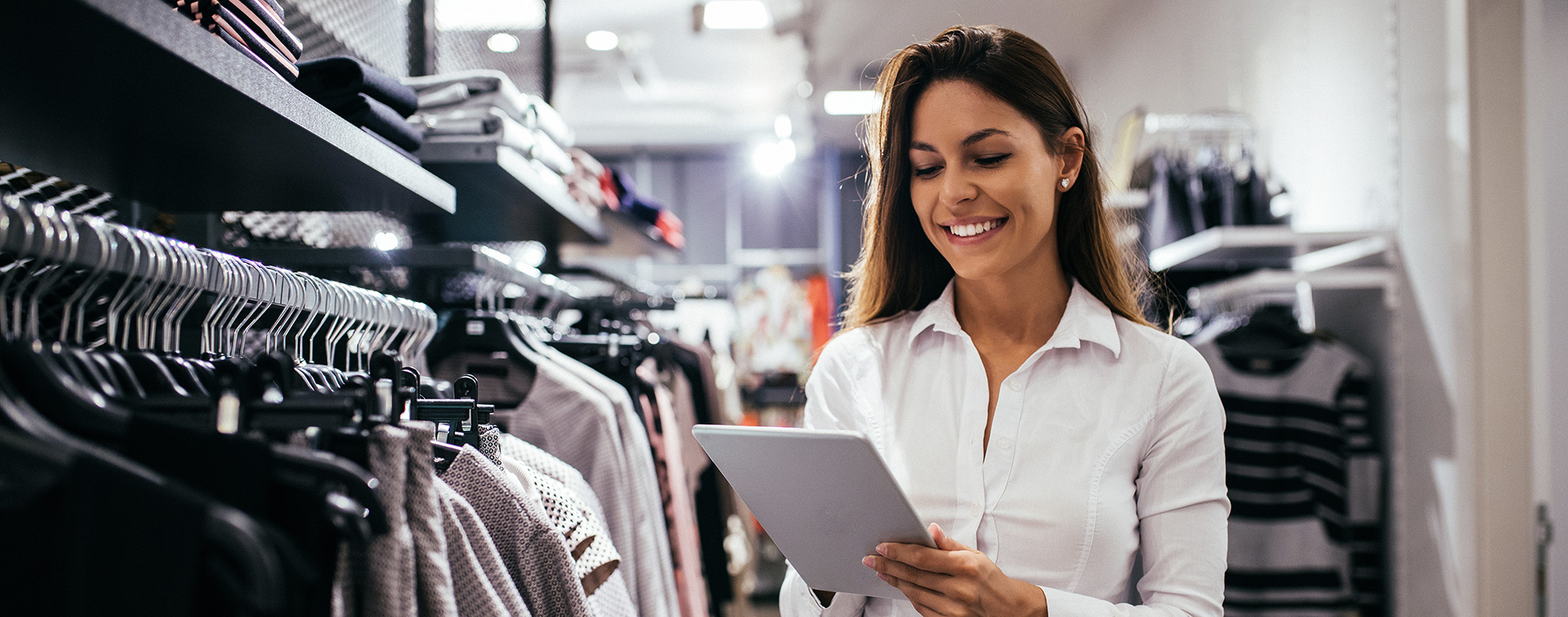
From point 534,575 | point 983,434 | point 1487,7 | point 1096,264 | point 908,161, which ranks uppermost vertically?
point 1487,7

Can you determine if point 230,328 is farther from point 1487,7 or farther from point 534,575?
point 1487,7

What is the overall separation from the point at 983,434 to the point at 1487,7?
62.3 inches

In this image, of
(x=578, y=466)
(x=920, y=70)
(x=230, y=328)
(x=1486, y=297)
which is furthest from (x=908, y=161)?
(x=1486, y=297)

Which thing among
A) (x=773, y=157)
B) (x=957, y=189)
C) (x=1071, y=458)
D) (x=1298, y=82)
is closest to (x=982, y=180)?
(x=957, y=189)

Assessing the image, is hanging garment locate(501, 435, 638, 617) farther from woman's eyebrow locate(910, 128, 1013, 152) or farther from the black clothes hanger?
woman's eyebrow locate(910, 128, 1013, 152)

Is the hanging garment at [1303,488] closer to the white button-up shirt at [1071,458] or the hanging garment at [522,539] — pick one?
the white button-up shirt at [1071,458]

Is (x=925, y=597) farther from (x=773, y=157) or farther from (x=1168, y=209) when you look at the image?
(x=773, y=157)

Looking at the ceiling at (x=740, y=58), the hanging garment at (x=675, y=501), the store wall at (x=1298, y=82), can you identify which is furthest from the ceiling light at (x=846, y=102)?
the hanging garment at (x=675, y=501)

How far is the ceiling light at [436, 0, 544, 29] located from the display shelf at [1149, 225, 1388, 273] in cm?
194

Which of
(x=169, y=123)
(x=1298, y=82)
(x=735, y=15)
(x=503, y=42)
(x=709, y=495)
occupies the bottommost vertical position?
(x=709, y=495)

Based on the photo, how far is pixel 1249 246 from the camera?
2.31 m

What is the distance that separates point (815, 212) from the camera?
6609 millimetres

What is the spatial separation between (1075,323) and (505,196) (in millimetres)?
1119

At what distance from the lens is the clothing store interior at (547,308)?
24.9 inches
